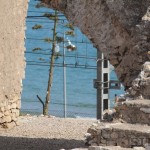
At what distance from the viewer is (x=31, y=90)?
107 feet

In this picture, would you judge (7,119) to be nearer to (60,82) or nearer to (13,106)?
(13,106)

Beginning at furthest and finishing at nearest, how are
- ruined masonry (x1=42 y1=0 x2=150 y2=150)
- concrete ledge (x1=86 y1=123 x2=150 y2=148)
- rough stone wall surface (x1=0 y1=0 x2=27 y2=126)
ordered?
rough stone wall surface (x1=0 y1=0 x2=27 y2=126), ruined masonry (x1=42 y1=0 x2=150 y2=150), concrete ledge (x1=86 y1=123 x2=150 y2=148)

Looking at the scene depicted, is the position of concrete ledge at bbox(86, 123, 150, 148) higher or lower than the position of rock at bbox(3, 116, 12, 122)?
higher

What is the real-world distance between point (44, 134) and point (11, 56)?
76.1 inches

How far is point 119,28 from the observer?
11094 mm

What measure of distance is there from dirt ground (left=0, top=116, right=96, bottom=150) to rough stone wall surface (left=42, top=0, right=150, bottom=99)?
5.49 ft

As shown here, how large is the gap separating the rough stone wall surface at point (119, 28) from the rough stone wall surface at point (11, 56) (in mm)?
1971

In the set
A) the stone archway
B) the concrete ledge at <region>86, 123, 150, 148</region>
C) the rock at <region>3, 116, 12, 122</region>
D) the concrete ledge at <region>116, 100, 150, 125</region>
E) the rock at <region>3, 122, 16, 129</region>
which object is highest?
the stone archway

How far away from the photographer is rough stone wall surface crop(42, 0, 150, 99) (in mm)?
9820

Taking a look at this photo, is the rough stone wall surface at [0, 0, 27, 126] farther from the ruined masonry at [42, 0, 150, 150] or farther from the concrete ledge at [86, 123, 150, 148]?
the concrete ledge at [86, 123, 150, 148]

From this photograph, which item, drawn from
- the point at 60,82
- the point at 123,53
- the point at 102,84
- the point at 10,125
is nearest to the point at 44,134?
the point at 10,125

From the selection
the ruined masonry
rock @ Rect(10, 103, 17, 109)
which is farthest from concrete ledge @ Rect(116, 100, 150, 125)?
rock @ Rect(10, 103, 17, 109)

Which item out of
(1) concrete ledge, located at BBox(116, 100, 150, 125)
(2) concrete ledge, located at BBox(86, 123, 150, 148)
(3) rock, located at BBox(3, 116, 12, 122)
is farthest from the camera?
(3) rock, located at BBox(3, 116, 12, 122)

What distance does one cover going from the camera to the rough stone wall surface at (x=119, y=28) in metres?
9.82
